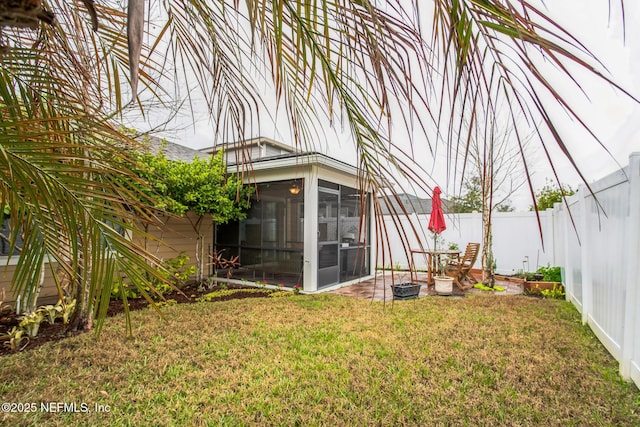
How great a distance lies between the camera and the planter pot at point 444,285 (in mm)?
6512

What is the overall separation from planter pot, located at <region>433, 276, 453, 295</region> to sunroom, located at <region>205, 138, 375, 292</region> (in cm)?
180

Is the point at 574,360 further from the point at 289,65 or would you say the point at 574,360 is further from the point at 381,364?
the point at 289,65

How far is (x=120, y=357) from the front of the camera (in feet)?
10.4

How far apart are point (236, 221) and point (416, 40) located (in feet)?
24.2

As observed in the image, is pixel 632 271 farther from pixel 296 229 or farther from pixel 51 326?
pixel 51 326

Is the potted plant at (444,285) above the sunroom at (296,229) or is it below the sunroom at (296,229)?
below

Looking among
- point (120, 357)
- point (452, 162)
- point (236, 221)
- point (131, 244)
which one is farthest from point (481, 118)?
point (236, 221)

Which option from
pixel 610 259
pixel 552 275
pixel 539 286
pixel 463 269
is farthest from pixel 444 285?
pixel 610 259

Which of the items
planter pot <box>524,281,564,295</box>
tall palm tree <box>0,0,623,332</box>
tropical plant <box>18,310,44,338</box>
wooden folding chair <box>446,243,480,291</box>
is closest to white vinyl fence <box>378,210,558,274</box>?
wooden folding chair <box>446,243,480,291</box>

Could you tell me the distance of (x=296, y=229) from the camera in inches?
273

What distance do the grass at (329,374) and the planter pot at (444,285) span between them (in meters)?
2.08

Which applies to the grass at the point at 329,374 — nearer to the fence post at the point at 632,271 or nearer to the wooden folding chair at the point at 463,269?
the fence post at the point at 632,271

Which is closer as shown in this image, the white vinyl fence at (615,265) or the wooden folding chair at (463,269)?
the white vinyl fence at (615,265)

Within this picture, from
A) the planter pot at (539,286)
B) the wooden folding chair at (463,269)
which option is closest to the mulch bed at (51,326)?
the wooden folding chair at (463,269)
